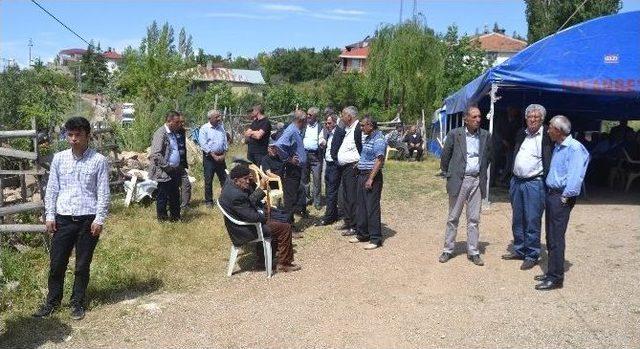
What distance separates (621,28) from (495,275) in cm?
633

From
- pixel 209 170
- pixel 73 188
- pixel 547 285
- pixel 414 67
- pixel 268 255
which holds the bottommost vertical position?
pixel 547 285

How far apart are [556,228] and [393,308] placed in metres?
1.75

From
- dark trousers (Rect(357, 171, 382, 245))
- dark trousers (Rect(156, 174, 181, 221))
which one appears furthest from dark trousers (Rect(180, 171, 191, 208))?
dark trousers (Rect(357, 171, 382, 245))

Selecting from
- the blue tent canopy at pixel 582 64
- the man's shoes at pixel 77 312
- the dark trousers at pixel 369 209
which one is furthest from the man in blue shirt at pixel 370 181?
the blue tent canopy at pixel 582 64

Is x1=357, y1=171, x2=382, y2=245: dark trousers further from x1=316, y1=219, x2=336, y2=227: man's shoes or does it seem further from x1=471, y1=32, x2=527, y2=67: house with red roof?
x1=471, y1=32, x2=527, y2=67: house with red roof

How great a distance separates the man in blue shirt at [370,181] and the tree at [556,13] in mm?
20662

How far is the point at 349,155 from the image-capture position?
7.52m

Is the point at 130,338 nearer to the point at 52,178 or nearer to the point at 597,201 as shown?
the point at 52,178

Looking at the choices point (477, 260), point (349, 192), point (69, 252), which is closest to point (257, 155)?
point (349, 192)

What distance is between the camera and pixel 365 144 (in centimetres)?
715

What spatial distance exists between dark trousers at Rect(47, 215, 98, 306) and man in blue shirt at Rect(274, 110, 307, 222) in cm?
340

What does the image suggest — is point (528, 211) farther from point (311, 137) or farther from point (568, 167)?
point (311, 137)

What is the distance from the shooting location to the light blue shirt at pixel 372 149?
7.03 metres

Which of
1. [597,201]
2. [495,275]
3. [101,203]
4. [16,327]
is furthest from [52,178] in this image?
[597,201]
